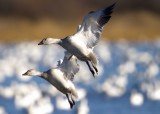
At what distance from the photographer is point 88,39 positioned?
668cm

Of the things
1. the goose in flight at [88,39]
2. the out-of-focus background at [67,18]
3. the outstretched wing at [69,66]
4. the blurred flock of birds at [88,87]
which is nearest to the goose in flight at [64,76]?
the outstretched wing at [69,66]

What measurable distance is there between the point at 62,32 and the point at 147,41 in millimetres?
4676

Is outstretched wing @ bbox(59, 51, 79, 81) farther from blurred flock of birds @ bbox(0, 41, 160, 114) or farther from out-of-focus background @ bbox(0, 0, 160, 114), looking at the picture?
out-of-focus background @ bbox(0, 0, 160, 114)

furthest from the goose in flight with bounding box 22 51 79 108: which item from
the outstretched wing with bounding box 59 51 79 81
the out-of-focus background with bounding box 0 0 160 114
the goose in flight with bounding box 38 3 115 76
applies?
the out-of-focus background with bounding box 0 0 160 114

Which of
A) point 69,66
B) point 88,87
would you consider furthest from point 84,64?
point 69,66

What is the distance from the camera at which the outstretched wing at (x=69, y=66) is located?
22.5 ft

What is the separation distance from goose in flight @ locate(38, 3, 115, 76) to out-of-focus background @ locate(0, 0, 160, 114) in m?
7.15

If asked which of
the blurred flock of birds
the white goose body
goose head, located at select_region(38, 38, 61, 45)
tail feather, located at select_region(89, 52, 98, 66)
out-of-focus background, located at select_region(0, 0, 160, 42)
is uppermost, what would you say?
out-of-focus background, located at select_region(0, 0, 160, 42)

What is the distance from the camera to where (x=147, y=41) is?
107 ft

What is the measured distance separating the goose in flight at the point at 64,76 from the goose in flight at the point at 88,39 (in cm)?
24

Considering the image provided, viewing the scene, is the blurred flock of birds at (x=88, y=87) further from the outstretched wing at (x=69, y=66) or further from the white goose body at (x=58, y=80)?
the white goose body at (x=58, y=80)

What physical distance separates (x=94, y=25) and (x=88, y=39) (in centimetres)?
17

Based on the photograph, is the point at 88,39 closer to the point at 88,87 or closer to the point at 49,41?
the point at 49,41

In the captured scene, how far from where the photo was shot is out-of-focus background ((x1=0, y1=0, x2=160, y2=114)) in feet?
52.3
